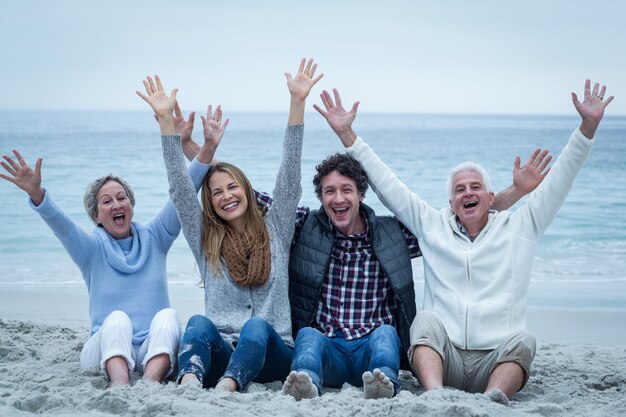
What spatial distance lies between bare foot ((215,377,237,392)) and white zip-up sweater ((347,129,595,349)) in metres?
1.19

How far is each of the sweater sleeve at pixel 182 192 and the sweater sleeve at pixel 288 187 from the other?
440 mm

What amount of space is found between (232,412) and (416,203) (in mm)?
1697

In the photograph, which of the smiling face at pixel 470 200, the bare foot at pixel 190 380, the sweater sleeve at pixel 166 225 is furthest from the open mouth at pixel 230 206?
the smiling face at pixel 470 200

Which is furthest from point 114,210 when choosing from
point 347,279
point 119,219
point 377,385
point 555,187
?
point 555,187

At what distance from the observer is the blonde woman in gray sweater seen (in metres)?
4.43

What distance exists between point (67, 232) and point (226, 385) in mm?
1331

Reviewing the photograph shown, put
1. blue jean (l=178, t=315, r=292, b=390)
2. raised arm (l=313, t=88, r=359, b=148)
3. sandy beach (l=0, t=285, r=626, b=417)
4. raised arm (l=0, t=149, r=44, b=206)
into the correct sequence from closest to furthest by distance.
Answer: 1. sandy beach (l=0, t=285, r=626, b=417)
2. blue jean (l=178, t=315, r=292, b=390)
3. raised arm (l=0, t=149, r=44, b=206)
4. raised arm (l=313, t=88, r=359, b=148)

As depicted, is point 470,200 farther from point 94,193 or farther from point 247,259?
point 94,193

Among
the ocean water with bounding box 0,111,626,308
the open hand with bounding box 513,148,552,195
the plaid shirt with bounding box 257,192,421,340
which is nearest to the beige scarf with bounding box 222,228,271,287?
the plaid shirt with bounding box 257,192,421,340

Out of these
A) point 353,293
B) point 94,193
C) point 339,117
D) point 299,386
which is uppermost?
point 339,117

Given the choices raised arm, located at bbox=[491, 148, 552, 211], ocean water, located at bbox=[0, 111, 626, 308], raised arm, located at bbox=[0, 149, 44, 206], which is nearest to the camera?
raised arm, located at bbox=[0, 149, 44, 206]

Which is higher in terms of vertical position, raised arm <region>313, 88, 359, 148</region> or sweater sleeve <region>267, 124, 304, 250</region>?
raised arm <region>313, 88, 359, 148</region>

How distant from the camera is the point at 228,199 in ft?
14.9

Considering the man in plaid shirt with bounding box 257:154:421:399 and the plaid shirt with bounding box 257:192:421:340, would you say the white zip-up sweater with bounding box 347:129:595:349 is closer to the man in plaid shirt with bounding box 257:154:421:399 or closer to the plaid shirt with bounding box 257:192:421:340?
the man in plaid shirt with bounding box 257:154:421:399
